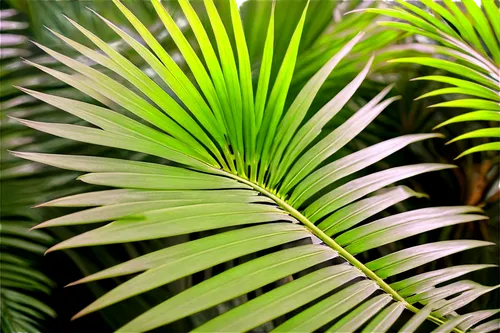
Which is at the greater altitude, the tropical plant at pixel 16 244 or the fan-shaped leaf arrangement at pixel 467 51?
the fan-shaped leaf arrangement at pixel 467 51

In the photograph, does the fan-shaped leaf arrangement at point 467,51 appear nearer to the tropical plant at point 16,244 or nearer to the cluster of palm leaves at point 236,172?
the cluster of palm leaves at point 236,172

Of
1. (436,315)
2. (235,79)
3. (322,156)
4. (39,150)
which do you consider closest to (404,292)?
(436,315)

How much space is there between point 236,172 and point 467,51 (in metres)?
0.41

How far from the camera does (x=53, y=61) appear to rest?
1.91 feet

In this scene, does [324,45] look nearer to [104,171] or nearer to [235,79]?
[235,79]

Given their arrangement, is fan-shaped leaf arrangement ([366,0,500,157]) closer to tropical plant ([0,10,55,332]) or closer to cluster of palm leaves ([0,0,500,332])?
cluster of palm leaves ([0,0,500,332])

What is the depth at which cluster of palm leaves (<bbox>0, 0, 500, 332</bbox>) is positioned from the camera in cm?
39

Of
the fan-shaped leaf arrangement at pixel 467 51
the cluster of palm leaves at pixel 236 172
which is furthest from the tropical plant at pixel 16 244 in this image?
the fan-shaped leaf arrangement at pixel 467 51

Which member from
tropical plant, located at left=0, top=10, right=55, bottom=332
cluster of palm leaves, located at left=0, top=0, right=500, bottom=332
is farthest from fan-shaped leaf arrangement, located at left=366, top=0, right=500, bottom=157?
tropical plant, located at left=0, top=10, right=55, bottom=332

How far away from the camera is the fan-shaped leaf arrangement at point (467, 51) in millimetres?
581

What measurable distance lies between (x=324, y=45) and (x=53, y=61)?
1.36 ft

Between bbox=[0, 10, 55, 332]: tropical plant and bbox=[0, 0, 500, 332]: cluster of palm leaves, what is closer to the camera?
bbox=[0, 0, 500, 332]: cluster of palm leaves

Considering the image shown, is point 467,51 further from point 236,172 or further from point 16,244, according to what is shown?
point 16,244

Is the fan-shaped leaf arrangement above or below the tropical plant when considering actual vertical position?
above
